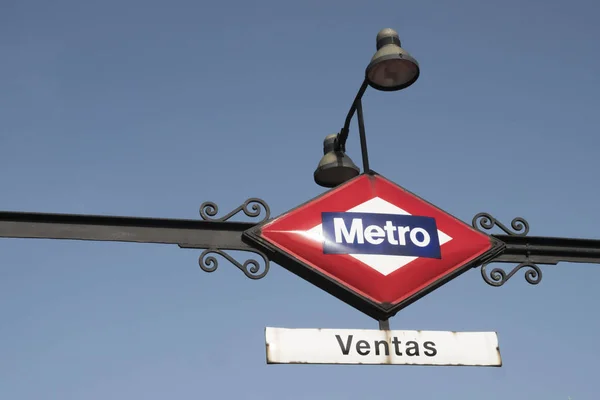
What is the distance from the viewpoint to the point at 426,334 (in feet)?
19.6

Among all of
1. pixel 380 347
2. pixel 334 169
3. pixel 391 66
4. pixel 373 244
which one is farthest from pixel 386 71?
pixel 380 347

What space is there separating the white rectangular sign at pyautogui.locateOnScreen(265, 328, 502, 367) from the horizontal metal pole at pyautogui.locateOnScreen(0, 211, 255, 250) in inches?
36.0

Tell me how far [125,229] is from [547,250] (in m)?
3.18

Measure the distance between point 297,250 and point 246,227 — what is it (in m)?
0.40

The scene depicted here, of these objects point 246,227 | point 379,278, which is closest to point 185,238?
point 246,227

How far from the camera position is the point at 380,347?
5.90m

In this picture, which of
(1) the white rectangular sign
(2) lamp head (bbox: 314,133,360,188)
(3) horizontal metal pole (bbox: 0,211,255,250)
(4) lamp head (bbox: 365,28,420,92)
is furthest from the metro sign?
(2) lamp head (bbox: 314,133,360,188)

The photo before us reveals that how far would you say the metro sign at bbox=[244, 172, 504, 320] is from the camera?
642 centimetres

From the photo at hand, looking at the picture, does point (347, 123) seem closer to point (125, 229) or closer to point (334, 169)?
point (334, 169)

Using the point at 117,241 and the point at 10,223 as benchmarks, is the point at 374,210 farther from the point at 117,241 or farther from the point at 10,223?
the point at 10,223

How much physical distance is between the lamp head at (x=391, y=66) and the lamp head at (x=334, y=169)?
1.02m

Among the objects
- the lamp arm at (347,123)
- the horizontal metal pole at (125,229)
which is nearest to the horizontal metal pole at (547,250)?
the lamp arm at (347,123)

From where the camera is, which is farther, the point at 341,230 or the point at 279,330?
the point at 341,230

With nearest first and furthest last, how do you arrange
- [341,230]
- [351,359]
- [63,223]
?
[351,359], [63,223], [341,230]
